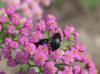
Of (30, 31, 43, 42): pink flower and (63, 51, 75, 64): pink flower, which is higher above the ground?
(30, 31, 43, 42): pink flower

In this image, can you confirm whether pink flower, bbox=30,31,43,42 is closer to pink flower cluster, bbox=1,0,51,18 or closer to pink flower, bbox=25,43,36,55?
pink flower, bbox=25,43,36,55

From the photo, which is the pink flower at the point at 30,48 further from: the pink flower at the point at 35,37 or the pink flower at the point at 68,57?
the pink flower at the point at 68,57

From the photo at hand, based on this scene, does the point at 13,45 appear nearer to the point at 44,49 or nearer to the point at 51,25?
the point at 44,49

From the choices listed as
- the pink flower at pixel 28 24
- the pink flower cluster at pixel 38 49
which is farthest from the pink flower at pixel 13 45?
the pink flower at pixel 28 24

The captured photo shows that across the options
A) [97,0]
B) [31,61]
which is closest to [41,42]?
[31,61]

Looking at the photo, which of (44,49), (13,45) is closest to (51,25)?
(44,49)

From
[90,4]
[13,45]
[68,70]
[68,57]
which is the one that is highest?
[90,4]

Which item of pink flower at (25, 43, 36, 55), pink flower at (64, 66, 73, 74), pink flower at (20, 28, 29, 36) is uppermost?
pink flower at (20, 28, 29, 36)

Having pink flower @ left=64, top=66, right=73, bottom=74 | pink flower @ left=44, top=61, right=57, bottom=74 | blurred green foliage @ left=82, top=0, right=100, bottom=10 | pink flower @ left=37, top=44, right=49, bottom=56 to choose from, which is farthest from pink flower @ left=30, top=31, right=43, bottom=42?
blurred green foliage @ left=82, top=0, right=100, bottom=10

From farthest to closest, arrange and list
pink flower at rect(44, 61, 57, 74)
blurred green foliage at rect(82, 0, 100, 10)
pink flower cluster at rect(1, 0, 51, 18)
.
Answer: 1. blurred green foliage at rect(82, 0, 100, 10)
2. pink flower cluster at rect(1, 0, 51, 18)
3. pink flower at rect(44, 61, 57, 74)
